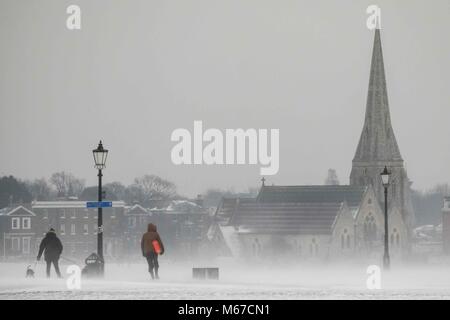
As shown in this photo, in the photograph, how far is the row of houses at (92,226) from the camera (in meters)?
170

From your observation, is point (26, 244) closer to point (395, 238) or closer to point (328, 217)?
point (328, 217)

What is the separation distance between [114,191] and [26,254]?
24819 mm

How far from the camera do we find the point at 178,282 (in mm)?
40719

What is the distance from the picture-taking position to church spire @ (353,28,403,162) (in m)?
168

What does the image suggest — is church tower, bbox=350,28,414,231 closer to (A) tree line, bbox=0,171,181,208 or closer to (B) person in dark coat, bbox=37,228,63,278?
(A) tree line, bbox=0,171,181,208

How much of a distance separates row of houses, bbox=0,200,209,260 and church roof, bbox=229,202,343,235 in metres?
21.2

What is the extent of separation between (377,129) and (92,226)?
43586 millimetres

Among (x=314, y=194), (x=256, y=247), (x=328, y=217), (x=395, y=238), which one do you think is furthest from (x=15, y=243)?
(x=395, y=238)

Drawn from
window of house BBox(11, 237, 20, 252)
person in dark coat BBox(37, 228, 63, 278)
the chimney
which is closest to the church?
the chimney

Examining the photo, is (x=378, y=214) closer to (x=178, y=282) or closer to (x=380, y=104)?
(x=380, y=104)

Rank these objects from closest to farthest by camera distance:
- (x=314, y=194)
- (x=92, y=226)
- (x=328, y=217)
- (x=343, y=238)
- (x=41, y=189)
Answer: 1. (x=343, y=238)
2. (x=328, y=217)
3. (x=314, y=194)
4. (x=41, y=189)
5. (x=92, y=226)

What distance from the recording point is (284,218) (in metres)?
154
